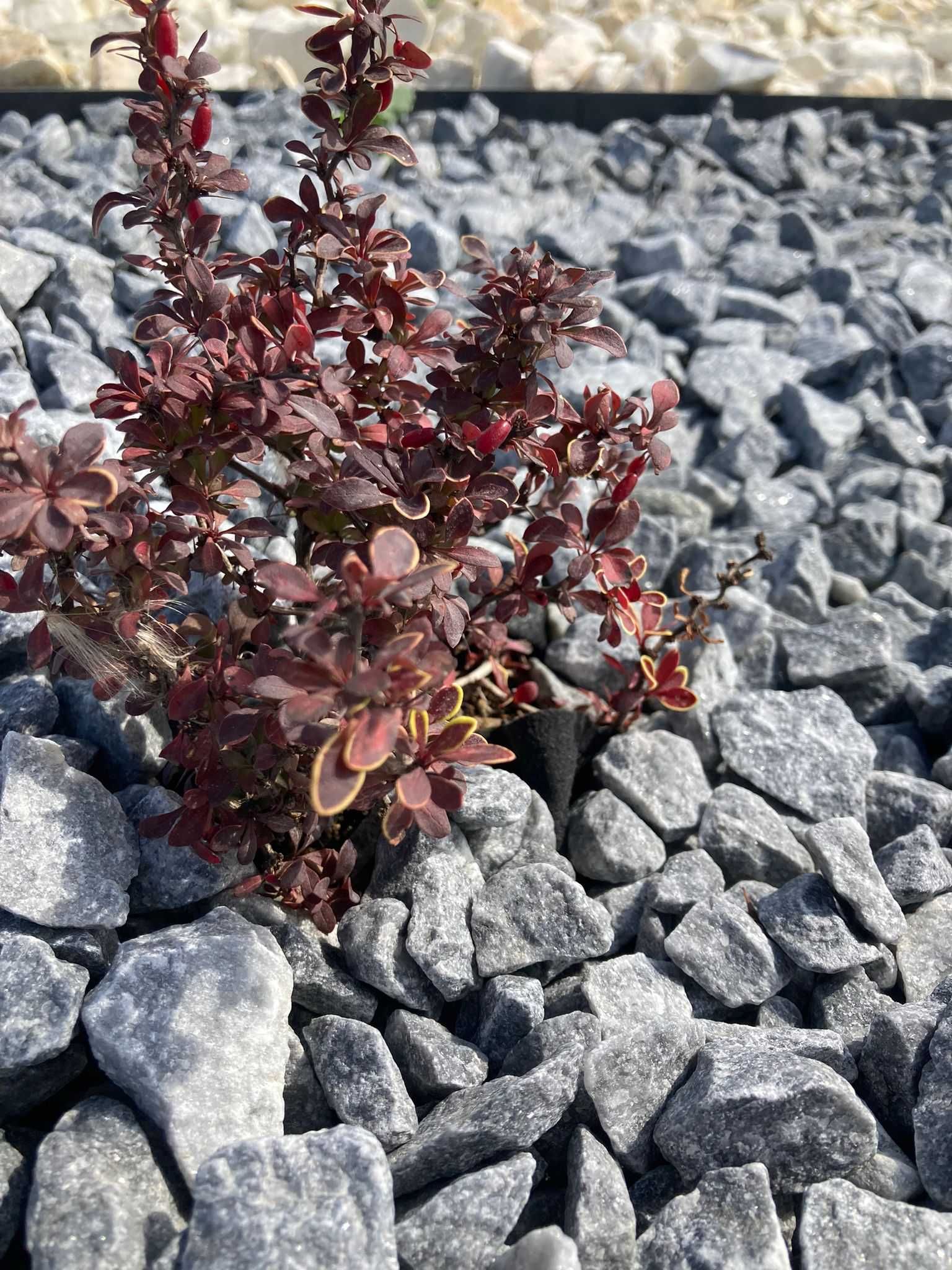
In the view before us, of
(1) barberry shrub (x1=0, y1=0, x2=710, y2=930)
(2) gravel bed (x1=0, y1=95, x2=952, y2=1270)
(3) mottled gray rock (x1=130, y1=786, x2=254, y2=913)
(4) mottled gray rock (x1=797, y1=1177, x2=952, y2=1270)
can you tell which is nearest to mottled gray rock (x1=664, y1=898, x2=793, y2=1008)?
(2) gravel bed (x1=0, y1=95, x2=952, y2=1270)

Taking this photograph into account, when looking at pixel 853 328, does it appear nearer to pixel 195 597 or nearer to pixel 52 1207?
pixel 195 597

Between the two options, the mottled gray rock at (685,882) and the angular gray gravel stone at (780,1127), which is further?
the mottled gray rock at (685,882)

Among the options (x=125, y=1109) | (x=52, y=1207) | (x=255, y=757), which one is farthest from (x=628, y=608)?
(x=52, y=1207)

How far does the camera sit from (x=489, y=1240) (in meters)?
1.32

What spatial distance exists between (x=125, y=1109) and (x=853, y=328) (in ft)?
11.0

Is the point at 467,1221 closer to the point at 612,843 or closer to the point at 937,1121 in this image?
the point at 937,1121

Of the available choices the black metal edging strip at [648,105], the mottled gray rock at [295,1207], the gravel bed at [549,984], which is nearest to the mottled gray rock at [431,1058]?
the gravel bed at [549,984]

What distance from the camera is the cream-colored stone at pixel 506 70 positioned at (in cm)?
542

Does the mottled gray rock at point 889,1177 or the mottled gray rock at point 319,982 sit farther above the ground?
the mottled gray rock at point 889,1177

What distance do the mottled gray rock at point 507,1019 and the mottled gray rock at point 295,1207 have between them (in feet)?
1.18

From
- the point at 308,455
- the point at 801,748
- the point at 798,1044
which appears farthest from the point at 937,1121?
the point at 308,455

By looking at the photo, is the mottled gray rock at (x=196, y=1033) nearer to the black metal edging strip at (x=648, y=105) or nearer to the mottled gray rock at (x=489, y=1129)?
the mottled gray rock at (x=489, y=1129)

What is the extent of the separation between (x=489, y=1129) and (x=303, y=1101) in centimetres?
32

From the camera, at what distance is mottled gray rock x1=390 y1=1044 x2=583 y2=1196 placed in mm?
1409
